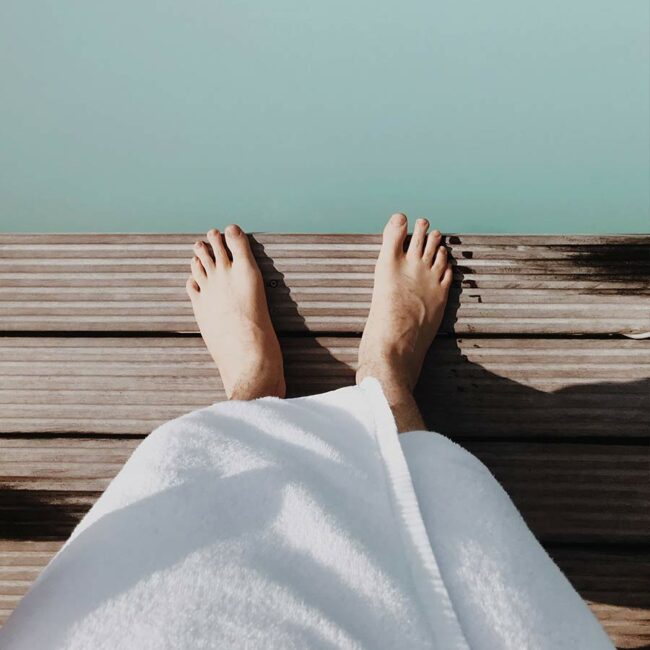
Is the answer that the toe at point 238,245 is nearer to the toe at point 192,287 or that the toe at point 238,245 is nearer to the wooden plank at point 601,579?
the toe at point 192,287

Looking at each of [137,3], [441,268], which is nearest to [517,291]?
[441,268]

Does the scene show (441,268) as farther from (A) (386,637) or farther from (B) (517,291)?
(A) (386,637)

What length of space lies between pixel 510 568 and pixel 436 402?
0.49 m

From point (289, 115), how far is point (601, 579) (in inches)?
65.7

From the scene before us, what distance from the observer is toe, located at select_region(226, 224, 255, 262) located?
1064 mm

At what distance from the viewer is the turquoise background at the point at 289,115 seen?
1918mm

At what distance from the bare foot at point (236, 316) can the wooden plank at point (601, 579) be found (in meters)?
0.47

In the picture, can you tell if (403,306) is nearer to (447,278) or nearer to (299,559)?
(447,278)

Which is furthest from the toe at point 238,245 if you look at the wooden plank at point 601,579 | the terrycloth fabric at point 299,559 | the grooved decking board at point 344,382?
the wooden plank at point 601,579

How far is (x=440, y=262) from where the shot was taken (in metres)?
1.06

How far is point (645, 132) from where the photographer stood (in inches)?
73.6

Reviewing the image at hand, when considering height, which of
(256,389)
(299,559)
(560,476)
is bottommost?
(299,559)

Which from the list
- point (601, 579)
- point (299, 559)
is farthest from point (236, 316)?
point (601, 579)

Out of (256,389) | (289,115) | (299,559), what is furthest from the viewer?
(289,115)
